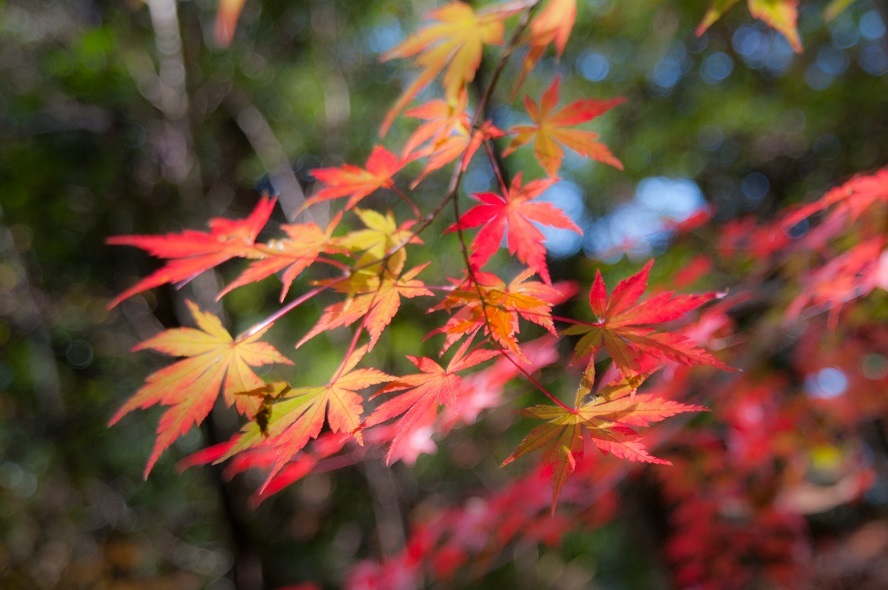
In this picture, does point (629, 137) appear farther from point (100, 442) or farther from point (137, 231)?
point (100, 442)

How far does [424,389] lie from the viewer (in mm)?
751

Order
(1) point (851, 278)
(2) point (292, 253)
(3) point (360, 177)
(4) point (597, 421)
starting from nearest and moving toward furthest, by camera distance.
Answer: (4) point (597, 421) < (2) point (292, 253) < (3) point (360, 177) < (1) point (851, 278)

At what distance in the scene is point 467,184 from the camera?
558cm

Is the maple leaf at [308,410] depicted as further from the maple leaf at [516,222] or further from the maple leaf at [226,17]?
the maple leaf at [226,17]

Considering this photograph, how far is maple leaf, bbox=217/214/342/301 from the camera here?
0.82m

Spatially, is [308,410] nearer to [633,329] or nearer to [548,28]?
[633,329]

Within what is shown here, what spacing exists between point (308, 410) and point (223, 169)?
4436 mm

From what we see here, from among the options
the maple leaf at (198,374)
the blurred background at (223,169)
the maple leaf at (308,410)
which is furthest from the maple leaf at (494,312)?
the blurred background at (223,169)

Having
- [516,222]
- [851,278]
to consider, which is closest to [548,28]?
[516,222]

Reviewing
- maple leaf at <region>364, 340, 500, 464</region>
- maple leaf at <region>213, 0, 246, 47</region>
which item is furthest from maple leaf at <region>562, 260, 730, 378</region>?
maple leaf at <region>213, 0, 246, 47</region>

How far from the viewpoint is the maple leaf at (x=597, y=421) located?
Result: 0.68 m

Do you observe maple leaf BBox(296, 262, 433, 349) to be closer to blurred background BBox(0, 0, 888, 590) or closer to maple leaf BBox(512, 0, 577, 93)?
maple leaf BBox(512, 0, 577, 93)

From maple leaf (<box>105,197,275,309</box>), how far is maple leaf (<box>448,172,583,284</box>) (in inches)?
11.8

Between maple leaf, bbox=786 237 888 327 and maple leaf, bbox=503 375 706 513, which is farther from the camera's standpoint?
maple leaf, bbox=786 237 888 327
